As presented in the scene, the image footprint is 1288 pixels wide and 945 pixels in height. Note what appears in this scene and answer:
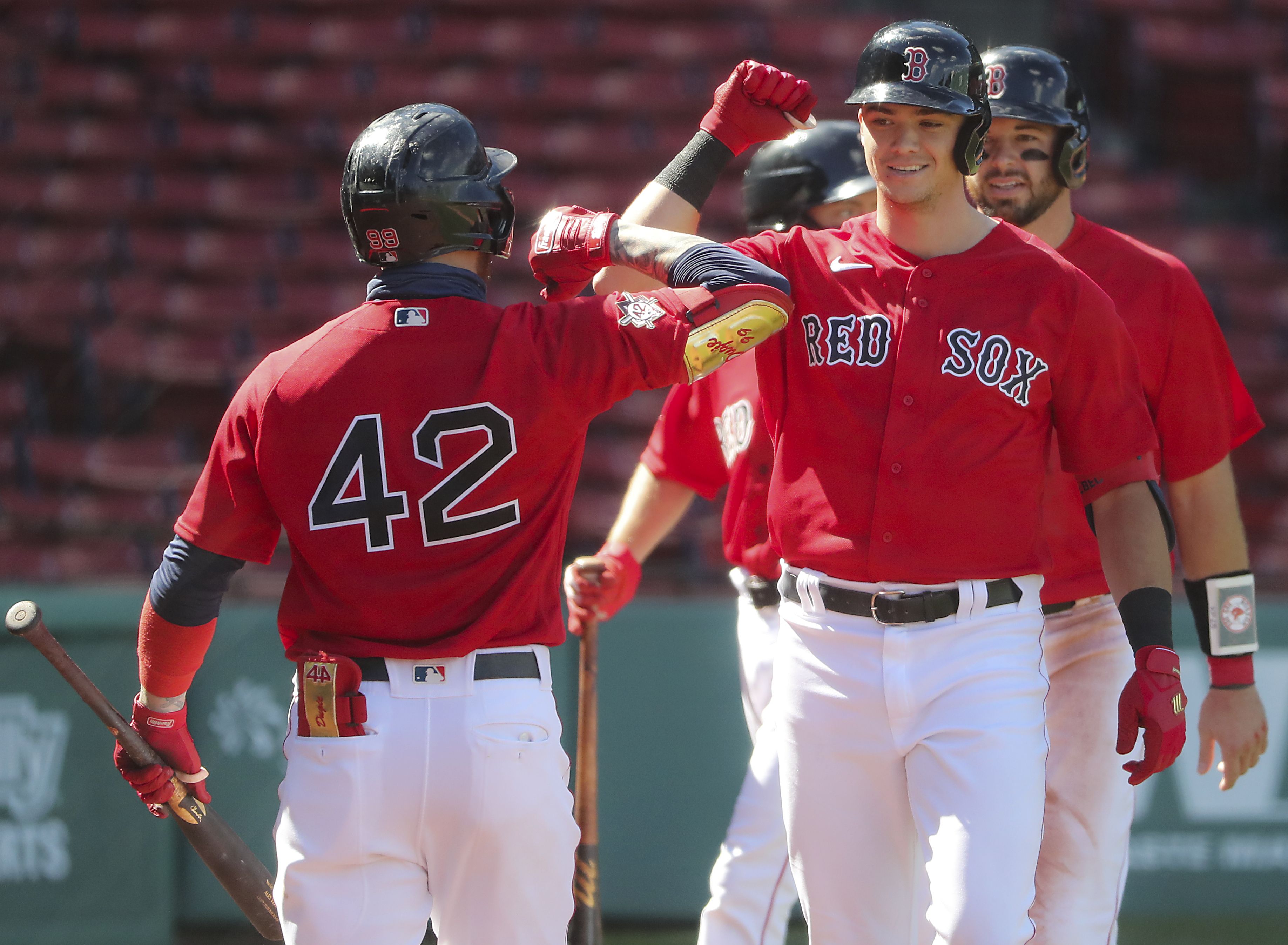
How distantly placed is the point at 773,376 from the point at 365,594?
2.81ft

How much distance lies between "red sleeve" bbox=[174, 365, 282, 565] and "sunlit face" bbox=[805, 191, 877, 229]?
1628 millimetres

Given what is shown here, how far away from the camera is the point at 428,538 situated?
88.8 inches

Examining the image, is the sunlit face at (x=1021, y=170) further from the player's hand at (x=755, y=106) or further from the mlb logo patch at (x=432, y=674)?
the mlb logo patch at (x=432, y=674)

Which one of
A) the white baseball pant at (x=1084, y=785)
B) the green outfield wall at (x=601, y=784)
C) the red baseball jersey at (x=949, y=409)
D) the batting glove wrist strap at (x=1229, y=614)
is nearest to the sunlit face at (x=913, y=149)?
the red baseball jersey at (x=949, y=409)

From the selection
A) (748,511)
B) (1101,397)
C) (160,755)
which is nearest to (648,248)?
(1101,397)

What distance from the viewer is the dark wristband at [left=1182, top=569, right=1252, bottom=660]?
2.94m

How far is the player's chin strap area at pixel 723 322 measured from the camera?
7.65 ft

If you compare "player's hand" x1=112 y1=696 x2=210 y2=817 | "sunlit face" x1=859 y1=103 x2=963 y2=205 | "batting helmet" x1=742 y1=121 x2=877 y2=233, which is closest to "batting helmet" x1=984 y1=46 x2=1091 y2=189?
"batting helmet" x1=742 y1=121 x2=877 y2=233

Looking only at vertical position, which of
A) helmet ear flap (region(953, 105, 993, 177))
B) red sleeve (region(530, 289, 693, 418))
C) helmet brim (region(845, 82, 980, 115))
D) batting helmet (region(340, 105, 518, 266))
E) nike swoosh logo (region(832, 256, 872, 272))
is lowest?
red sleeve (region(530, 289, 693, 418))

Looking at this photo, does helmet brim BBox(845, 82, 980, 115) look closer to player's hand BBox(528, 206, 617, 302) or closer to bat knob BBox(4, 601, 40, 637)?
player's hand BBox(528, 206, 617, 302)

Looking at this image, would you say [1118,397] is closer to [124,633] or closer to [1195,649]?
[1195,649]

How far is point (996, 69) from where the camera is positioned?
3.10 m

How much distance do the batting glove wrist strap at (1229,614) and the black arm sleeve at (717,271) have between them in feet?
3.85

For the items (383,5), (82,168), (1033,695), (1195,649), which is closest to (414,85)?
(383,5)
